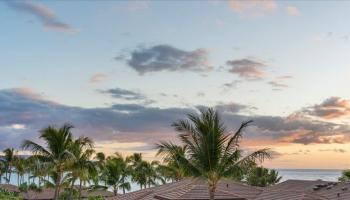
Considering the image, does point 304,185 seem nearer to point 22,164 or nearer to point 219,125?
point 219,125

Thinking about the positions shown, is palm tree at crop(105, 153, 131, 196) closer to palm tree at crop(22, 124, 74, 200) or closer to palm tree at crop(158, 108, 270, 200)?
palm tree at crop(22, 124, 74, 200)

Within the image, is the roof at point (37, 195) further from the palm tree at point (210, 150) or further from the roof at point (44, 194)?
the palm tree at point (210, 150)

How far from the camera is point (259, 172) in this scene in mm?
70000

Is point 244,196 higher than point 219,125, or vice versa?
point 219,125

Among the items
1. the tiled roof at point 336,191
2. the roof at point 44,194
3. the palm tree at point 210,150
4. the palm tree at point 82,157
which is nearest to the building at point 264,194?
the tiled roof at point 336,191

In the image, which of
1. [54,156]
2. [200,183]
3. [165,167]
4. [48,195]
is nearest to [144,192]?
[200,183]

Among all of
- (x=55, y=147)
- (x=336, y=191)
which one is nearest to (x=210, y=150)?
(x=336, y=191)

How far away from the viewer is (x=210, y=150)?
64.0 feet

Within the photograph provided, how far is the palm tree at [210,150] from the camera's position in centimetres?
1955

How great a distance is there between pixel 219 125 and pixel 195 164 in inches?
79.4

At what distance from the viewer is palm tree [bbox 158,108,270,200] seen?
770 inches

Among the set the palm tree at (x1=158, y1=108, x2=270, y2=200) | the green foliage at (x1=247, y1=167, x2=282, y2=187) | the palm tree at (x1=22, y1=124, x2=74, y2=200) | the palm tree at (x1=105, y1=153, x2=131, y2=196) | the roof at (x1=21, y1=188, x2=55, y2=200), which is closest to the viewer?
the palm tree at (x1=158, y1=108, x2=270, y2=200)

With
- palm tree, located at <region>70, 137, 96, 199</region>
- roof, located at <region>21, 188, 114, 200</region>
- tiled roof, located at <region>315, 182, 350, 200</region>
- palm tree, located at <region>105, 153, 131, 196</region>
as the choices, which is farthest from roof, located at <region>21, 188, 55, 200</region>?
tiled roof, located at <region>315, 182, 350, 200</region>

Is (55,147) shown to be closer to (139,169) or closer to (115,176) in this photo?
(115,176)
